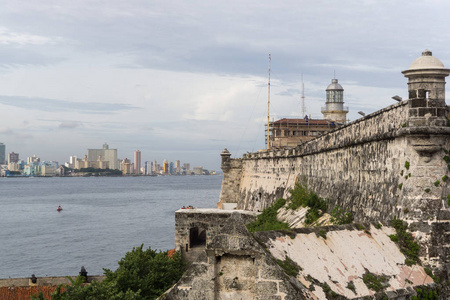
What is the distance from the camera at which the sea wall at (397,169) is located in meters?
12.7

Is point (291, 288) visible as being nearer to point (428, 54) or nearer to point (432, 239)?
point (432, 239)

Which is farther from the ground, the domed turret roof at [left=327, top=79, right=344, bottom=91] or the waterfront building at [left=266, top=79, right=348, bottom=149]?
the domed turret roof at [left=327, top=79, right=344, bottom=91]

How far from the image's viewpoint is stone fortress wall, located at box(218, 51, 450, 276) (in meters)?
12.7

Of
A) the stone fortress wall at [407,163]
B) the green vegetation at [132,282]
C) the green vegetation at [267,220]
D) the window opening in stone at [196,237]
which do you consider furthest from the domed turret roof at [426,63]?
the window opening in stone at [196,237]

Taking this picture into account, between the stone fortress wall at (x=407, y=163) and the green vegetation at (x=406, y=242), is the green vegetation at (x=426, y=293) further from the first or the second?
the stone fortress wall at (x=407, y=163)

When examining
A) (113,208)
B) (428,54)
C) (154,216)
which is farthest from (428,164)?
(113,208)

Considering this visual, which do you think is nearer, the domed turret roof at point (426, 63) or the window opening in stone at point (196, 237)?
the domed turret roof at point (426, 63)

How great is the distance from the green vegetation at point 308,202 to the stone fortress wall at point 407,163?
0.88m

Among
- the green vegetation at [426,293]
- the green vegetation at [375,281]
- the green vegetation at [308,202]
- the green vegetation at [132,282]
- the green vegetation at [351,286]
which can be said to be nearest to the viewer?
the green vegetation at [351,286]

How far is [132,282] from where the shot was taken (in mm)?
21656

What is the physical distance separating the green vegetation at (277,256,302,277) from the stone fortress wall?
4.67 metres

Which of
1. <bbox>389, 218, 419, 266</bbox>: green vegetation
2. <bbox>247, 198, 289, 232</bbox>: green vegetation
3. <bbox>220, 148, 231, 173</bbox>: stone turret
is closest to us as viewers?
<bbox>389, 218, 419, 266</bbox>: green vegetation

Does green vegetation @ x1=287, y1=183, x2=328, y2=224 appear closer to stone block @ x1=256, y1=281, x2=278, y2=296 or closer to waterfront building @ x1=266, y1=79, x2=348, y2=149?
stone block @ x1=256, y1=281, x2=278, y2=296

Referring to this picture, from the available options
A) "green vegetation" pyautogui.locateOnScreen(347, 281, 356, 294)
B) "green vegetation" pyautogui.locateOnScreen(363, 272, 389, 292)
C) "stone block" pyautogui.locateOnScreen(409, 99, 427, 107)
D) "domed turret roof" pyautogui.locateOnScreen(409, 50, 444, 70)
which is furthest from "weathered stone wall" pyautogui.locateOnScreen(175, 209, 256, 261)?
"green vegetation" pyautogui.locateOnScreen(347, 281, 356, 294)
